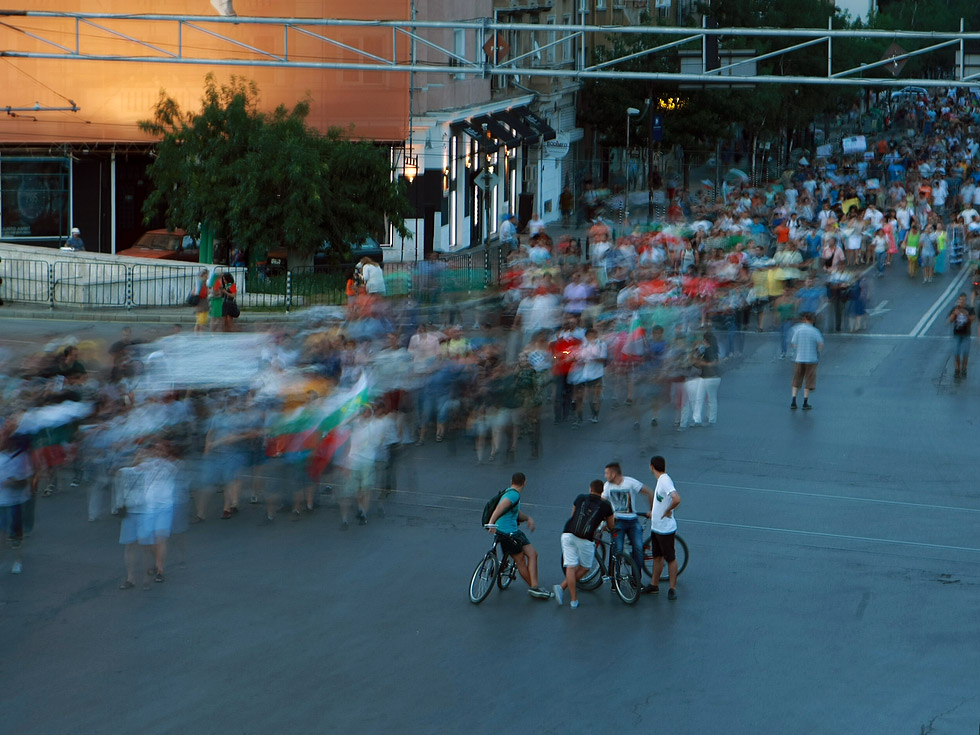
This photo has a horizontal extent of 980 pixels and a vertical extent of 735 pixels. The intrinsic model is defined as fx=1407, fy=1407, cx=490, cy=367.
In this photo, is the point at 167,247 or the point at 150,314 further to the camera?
the point at 167,247

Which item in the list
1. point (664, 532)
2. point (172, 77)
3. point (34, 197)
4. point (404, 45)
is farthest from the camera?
point (34, 197)

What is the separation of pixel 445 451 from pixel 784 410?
5.71 m

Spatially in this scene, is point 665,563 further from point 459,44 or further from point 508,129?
point 508,129

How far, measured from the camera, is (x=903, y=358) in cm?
2556

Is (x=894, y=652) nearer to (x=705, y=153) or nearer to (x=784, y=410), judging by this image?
(x=784, y=410)

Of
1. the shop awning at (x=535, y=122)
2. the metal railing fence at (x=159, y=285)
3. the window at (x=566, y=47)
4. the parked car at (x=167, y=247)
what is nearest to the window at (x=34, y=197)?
the parked car at (x=167, y=247)

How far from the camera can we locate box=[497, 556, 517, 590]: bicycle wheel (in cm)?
1311

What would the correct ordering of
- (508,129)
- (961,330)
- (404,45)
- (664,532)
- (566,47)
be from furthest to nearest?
(566,47), (508,129), (404,45), (961,330), (664,532)

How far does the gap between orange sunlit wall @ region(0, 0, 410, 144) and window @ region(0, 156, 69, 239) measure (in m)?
0.75

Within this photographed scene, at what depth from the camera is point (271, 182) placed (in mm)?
31031

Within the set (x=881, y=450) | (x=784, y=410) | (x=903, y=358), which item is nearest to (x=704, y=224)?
(x=903, y=358)

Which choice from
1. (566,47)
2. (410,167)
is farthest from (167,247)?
(566,47)

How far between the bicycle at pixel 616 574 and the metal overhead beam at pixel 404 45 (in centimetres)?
719

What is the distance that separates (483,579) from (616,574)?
1230 millimetres
